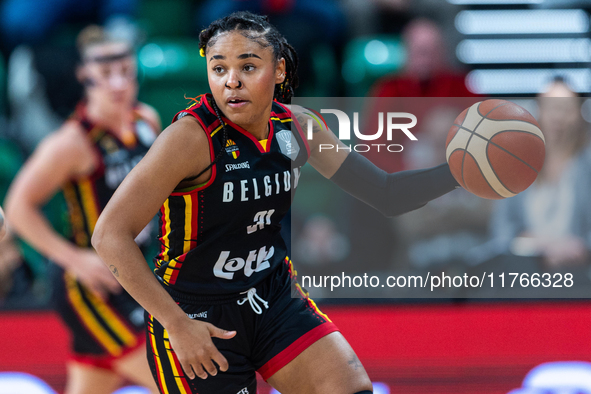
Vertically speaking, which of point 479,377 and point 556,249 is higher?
point 556,249

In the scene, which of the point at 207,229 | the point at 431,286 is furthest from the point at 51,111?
the point at 207,229

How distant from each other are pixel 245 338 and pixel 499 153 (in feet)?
3.80

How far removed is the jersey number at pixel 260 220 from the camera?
227 centimetres

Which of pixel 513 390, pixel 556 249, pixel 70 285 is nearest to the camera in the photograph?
pixel 70 285

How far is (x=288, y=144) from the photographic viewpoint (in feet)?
7.91

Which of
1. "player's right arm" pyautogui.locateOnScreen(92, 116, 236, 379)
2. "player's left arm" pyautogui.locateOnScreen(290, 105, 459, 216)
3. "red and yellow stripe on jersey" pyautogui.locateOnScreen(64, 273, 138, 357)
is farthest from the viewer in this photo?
"red and yellow stripe on jersey" pyautogui.locateOnScreen(64, 273, 138, 357)

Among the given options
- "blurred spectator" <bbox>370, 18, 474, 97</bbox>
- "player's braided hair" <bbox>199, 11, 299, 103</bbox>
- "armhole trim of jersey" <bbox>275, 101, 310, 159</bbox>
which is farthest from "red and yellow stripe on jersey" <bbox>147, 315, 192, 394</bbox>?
"blurred spectator" <bbox>370, 18, 474, 97</bbox>

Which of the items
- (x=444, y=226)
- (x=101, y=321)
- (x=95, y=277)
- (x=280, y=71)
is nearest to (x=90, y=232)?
(x=95, y=277)

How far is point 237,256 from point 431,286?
8.08 ft

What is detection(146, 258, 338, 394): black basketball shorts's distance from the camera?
225 cm

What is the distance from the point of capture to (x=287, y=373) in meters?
2.29

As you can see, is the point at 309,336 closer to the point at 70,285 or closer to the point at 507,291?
the point at 70,285

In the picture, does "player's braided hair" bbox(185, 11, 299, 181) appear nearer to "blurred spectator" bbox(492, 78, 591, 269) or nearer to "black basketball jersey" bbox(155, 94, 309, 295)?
"black basketball jersey" bbox(155, 94, 309, 295)

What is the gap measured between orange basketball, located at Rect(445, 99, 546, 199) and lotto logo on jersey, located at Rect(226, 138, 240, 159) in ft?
2.88
